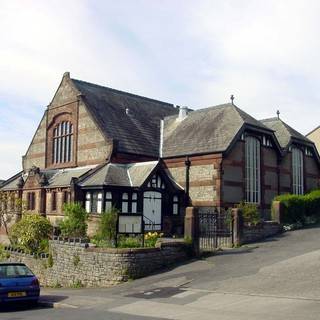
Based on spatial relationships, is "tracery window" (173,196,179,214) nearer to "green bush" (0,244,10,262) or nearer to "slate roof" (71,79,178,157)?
"slate roof" (71,79,178,157)

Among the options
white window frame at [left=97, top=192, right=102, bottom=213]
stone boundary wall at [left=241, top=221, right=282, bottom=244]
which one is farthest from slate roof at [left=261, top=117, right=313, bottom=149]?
white window frame at [left=97, top=192, right=102, bottom=213]

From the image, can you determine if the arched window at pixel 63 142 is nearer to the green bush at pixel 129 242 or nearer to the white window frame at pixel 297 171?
the green bush at pixel 129 242

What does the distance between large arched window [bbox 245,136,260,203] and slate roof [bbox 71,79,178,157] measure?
6.77 meters

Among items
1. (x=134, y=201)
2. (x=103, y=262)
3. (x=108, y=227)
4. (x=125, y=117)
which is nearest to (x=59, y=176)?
(x=125, y=117)

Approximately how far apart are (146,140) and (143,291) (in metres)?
20.2

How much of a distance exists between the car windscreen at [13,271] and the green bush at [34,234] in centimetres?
1019

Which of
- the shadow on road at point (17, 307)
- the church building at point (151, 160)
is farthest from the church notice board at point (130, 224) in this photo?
the church building at point (151, 160)

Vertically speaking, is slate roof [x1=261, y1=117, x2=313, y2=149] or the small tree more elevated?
slate roof [x1=261, y1=117, x2=313, y2=149]

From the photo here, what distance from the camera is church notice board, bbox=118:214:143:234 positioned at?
20.4 meters

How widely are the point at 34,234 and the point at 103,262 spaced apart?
827 centimetres

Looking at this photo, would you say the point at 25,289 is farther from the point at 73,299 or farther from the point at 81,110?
the point at 81,110

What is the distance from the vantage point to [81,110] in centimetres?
3622

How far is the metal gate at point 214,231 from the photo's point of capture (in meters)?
23.4

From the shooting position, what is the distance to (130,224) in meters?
20.6
